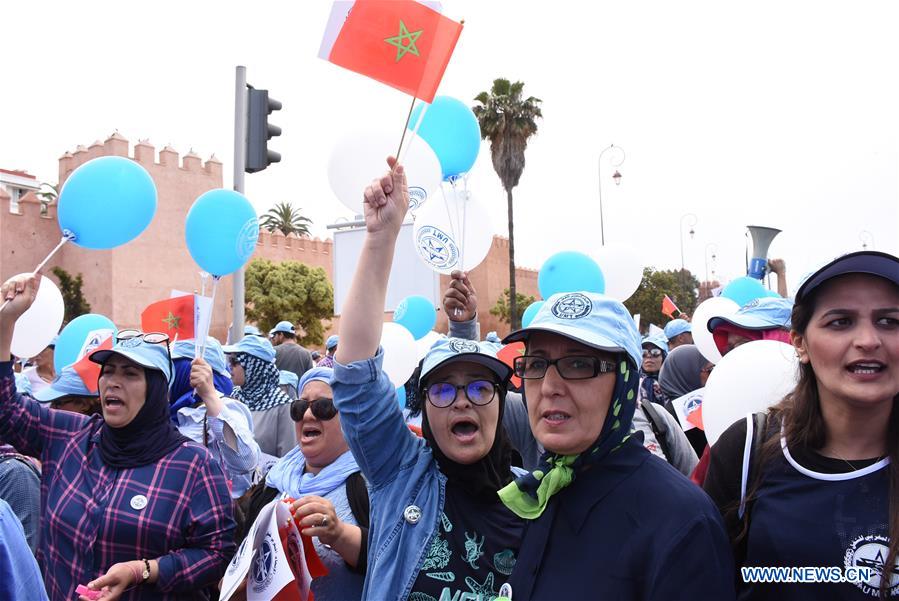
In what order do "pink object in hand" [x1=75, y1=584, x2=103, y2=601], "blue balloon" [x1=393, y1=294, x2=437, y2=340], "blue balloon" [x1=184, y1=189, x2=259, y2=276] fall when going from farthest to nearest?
"blue balloon" [x1=393, y1=294, x2=437, y2=340] < "blue balloon" [x1=184, y1=189, x2=259, y2=276] < "pink object in hand" [x1=75, y1=584, x2=103, y2=601]

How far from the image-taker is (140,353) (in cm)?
306

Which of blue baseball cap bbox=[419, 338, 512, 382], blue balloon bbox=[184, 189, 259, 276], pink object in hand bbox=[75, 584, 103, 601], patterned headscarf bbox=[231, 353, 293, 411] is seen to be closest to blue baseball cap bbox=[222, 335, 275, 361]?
patterned headscarf bbox=[231, 353, 293, 411]

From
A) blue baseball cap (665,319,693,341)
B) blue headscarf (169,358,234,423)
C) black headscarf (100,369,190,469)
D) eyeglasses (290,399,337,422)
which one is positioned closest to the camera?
Answer: black headscarf (100,369,190,469)

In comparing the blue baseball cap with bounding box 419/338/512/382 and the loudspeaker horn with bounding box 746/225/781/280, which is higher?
the loudspeaker horn with bounding box 746/225/781/280

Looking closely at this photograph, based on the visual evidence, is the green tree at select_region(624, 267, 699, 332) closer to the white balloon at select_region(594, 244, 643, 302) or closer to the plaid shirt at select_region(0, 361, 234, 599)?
the white balloon at select_region(594, 244, 643, 302)

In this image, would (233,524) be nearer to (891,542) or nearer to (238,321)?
(891,542)

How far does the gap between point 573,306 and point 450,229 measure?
3522mm

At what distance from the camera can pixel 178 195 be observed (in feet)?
114

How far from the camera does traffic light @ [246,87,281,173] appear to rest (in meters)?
6.69

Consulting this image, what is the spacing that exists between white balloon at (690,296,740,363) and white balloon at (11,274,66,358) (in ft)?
15.5

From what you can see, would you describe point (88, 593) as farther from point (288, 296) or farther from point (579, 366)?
point (288, 296)

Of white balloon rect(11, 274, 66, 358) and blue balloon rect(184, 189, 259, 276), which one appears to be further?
white balloon rect(11, 274, 66, 358)

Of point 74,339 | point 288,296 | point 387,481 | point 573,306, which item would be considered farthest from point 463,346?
point 288,296

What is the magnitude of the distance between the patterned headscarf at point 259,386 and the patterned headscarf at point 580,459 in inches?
147
